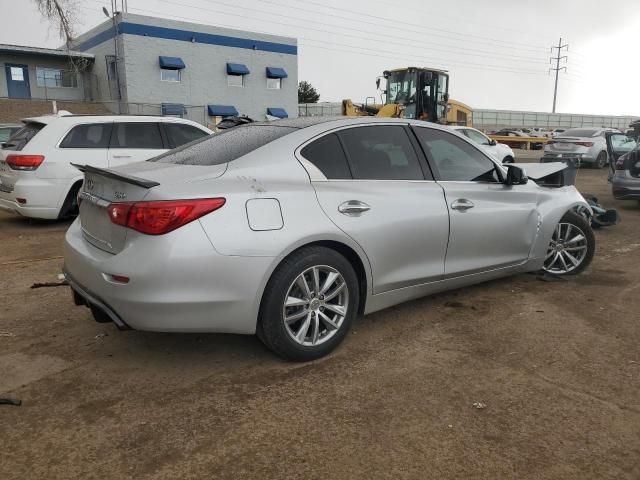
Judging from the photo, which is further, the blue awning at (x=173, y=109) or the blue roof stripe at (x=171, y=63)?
the blue roof stripe at (x=171, y=63)

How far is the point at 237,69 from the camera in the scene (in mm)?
31422

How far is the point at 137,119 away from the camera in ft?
27.6

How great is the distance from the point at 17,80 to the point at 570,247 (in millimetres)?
33744

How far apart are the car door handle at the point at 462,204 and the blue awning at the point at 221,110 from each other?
1098 inches

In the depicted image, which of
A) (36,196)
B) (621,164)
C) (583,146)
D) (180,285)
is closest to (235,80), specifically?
(583,146)

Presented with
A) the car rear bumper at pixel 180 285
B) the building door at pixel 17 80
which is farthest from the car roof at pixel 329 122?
the building door at pixel 17 80

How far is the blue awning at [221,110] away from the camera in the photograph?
100.0 feet

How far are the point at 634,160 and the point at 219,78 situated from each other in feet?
84.0

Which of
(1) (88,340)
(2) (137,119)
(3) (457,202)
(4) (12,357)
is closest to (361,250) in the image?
(3) (457,202)

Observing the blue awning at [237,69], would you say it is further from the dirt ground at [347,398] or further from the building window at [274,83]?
the dirt ground at [347,398]

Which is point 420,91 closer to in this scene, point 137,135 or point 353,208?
point 137,135

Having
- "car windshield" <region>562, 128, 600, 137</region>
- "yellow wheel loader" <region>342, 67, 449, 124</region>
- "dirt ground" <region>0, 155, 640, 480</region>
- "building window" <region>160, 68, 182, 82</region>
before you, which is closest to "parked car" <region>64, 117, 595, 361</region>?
"dirt ground" <region>0, 155, 640, 480</region>

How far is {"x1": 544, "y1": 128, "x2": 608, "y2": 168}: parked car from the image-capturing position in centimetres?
1972

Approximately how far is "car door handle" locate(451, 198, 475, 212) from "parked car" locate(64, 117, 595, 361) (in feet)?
0.05
